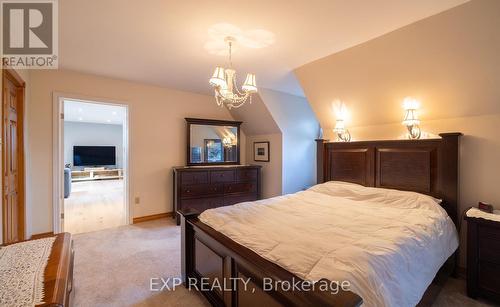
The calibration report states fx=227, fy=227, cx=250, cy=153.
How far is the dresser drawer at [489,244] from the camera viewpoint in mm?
1940

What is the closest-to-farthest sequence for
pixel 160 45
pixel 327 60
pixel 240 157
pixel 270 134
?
pixel 160 45 → pixel 327 60 → pixel 270 134 → pixel 240 157

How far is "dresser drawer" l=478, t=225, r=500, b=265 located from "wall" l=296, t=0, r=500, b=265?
57cm

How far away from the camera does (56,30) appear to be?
2.27 metres

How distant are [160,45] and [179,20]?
621mm

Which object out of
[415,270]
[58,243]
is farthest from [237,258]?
[58,243]

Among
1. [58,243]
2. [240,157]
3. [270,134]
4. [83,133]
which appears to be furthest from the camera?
[83,133]

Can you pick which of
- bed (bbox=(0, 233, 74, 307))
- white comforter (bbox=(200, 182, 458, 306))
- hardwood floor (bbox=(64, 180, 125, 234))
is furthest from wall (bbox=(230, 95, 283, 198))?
bed (bbox=(0, 233, 74, 307))

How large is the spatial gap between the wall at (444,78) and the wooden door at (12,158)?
348cm

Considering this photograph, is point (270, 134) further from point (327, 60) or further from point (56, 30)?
point (56, 30)

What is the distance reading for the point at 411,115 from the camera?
106 inches

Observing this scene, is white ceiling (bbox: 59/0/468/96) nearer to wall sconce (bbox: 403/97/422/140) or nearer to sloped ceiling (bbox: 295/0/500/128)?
sloped ceiling (bbox: 295/0/500/128)

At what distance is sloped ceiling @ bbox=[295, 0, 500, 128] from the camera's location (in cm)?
192

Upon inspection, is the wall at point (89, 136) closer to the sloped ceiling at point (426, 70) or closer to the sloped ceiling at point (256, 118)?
the sloped ceiling at point (256, 118)

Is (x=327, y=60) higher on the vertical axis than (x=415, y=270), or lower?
higher
